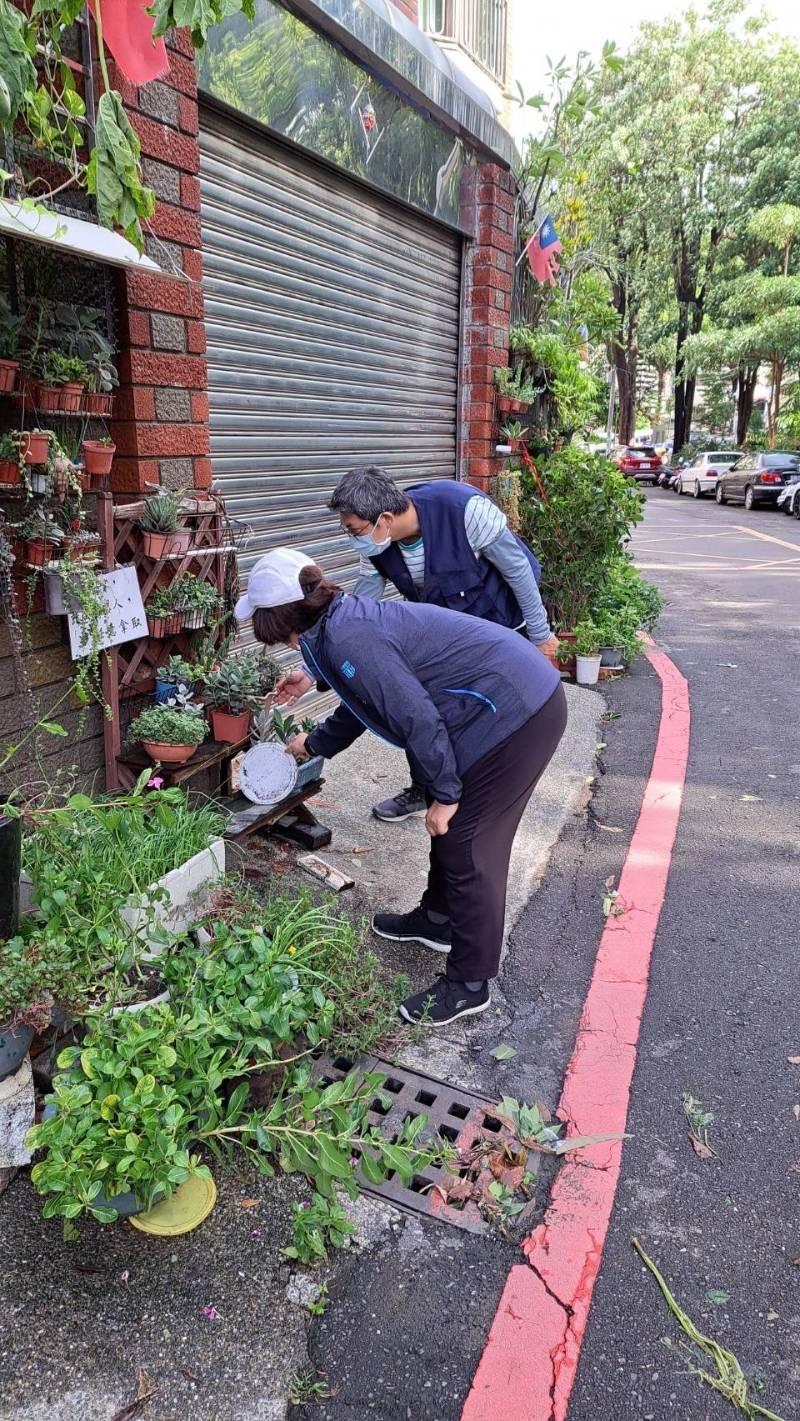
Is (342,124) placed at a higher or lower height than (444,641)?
higher

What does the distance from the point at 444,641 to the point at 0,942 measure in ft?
4.76

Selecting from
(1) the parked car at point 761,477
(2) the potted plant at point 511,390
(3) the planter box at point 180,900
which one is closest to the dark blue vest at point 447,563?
(3) the planter box at point 180,900

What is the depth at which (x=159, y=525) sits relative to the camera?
3568mm

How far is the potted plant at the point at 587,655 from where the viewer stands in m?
7.38

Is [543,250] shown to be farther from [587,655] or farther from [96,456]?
[96,456]

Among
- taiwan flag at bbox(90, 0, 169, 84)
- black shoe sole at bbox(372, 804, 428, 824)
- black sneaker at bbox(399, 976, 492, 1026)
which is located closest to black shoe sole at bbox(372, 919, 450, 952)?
black sneaker at bbox(399, 976, 492, 1026)

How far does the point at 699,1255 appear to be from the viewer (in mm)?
2309

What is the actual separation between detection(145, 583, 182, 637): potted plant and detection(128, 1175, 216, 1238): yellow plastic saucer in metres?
2.04

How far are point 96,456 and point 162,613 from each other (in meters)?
0.64

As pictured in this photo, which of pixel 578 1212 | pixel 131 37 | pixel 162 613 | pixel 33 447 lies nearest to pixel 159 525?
pixel 162 613

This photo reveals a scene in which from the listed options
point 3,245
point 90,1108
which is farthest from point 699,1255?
point 3,245

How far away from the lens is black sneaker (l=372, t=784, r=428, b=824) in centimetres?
470

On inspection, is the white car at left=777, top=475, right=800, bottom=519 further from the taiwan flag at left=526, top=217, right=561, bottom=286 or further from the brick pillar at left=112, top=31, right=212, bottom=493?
the brick pillar at left=112, top=31, right=212, bottom=493

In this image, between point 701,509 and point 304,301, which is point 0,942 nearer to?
point 304,301
